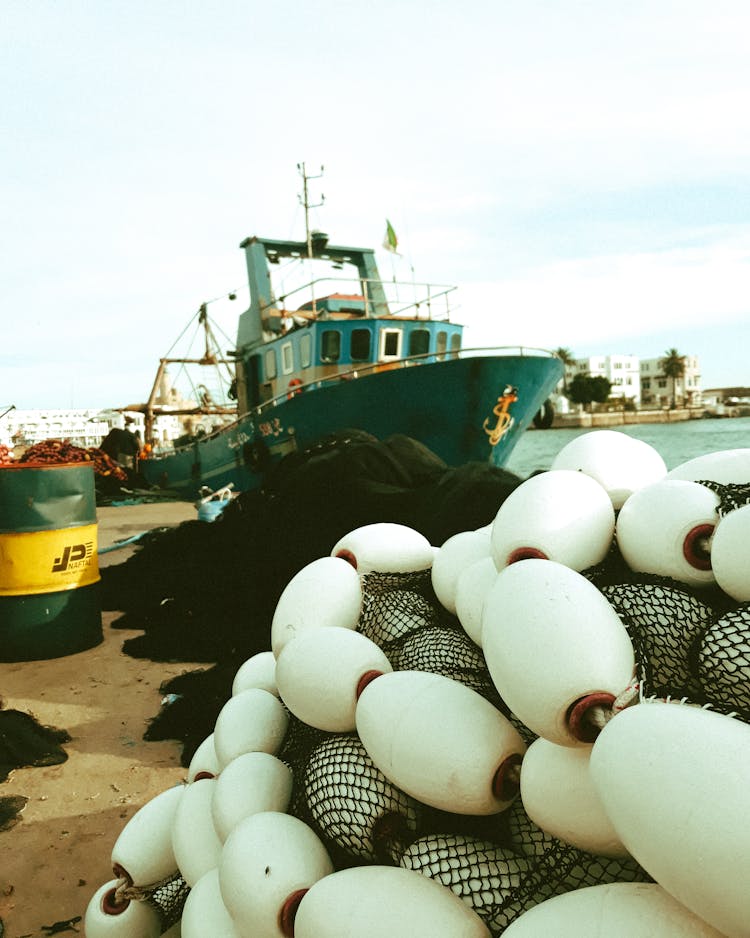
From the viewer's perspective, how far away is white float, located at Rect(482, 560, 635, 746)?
129cm

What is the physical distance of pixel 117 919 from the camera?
1995mm

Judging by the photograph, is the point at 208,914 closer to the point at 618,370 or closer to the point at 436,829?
the point at 436,829

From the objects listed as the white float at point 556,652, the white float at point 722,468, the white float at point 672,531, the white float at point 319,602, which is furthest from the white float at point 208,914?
the white float at point 722,468

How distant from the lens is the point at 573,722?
4.18ft

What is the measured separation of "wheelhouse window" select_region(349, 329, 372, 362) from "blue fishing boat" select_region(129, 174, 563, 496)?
0.7 inches

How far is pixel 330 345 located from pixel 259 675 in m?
10.2

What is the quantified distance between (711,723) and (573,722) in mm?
246

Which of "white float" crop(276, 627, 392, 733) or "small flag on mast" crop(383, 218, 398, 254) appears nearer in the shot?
"white float" crop(276, 627, 392, 733)

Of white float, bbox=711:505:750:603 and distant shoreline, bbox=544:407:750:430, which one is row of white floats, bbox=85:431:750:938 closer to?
white float, bbox=711:505:750:603

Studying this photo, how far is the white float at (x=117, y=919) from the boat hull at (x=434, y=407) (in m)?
8.54

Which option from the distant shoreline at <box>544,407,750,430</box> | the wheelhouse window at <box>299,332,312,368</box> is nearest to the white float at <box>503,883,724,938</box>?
the wheelhouse window at <box>299,332,312,368</box>

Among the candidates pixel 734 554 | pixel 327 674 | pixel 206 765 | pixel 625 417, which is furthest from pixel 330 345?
pixel 625 417

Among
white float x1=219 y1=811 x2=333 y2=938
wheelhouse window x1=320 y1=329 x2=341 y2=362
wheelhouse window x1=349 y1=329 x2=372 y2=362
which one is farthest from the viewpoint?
wheelhouse window x1=349 y1=329 x2=372 y2=362

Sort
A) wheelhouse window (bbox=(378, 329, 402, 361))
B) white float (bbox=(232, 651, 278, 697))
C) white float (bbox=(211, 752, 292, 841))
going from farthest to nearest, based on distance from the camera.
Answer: wheelhouse window (bbox=(378, 329, 402, 361))
white float (bbox=(232, 651, 278, 697))
white float (bbox=(211, 752, 292, 841))
